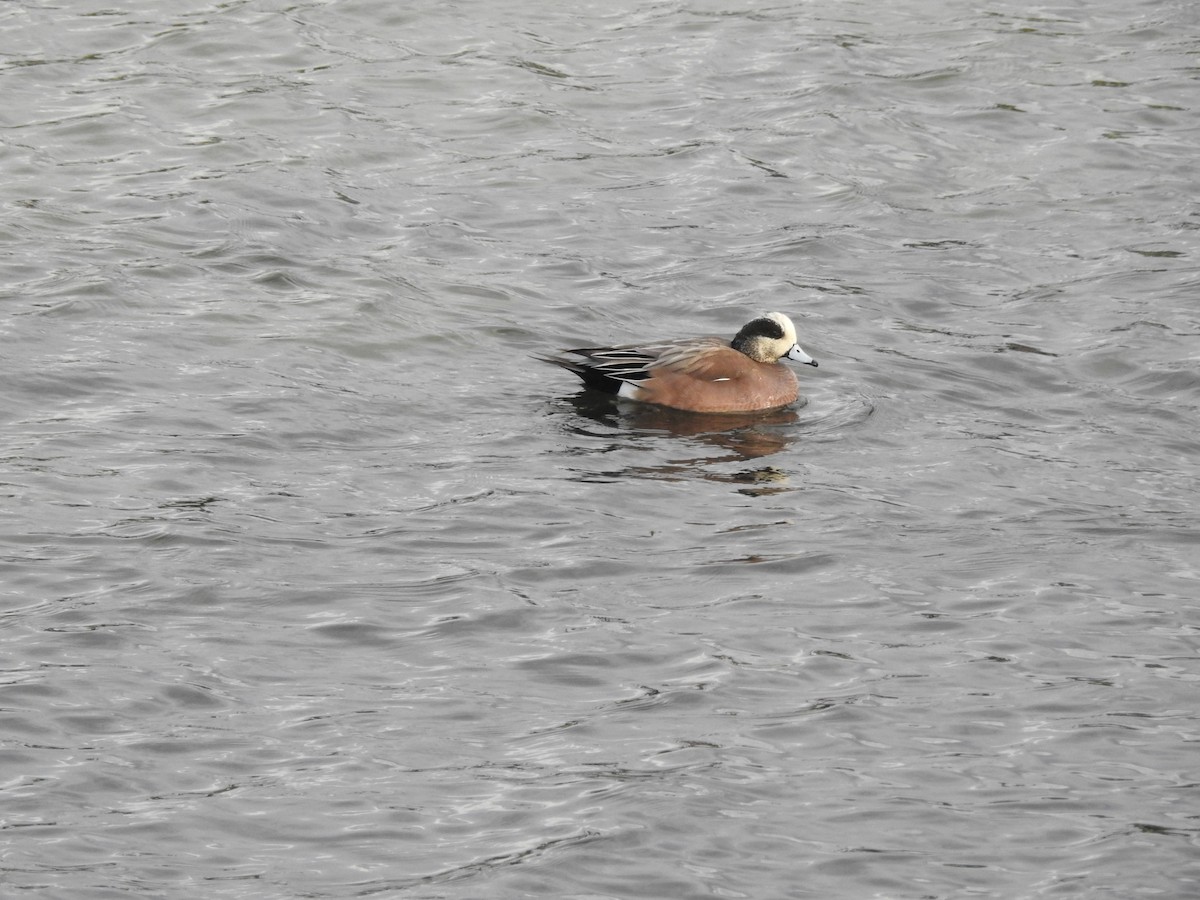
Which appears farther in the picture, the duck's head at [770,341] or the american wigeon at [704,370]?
the duck's head at [770,341]

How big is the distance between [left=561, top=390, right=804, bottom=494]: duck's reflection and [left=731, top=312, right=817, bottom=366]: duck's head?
0.31 metres

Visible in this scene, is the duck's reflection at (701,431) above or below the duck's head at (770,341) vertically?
below

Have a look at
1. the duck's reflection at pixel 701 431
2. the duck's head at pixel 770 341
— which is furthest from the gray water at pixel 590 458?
the duck's head at pixel 770 341

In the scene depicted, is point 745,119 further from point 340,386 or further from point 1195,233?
point 340,386

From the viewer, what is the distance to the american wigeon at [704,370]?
11062 mm

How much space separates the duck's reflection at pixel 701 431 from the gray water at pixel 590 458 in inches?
1.9

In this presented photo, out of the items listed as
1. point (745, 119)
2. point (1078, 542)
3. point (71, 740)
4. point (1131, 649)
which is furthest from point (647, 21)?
point (71, 740)

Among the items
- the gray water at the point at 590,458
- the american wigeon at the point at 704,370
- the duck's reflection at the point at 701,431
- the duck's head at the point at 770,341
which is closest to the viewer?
the gray water at the point at 590,458

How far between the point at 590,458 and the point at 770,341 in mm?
1785

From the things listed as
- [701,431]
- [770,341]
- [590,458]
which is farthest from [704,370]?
[590,458]

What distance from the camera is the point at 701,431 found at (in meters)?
11.1

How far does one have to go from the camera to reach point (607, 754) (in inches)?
267

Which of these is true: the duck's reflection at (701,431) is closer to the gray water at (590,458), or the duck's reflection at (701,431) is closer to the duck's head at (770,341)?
the gray water at (590,458)

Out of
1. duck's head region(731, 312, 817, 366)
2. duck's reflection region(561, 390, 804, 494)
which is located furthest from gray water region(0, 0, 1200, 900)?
duck's head region(731, 312, 817, 366)
